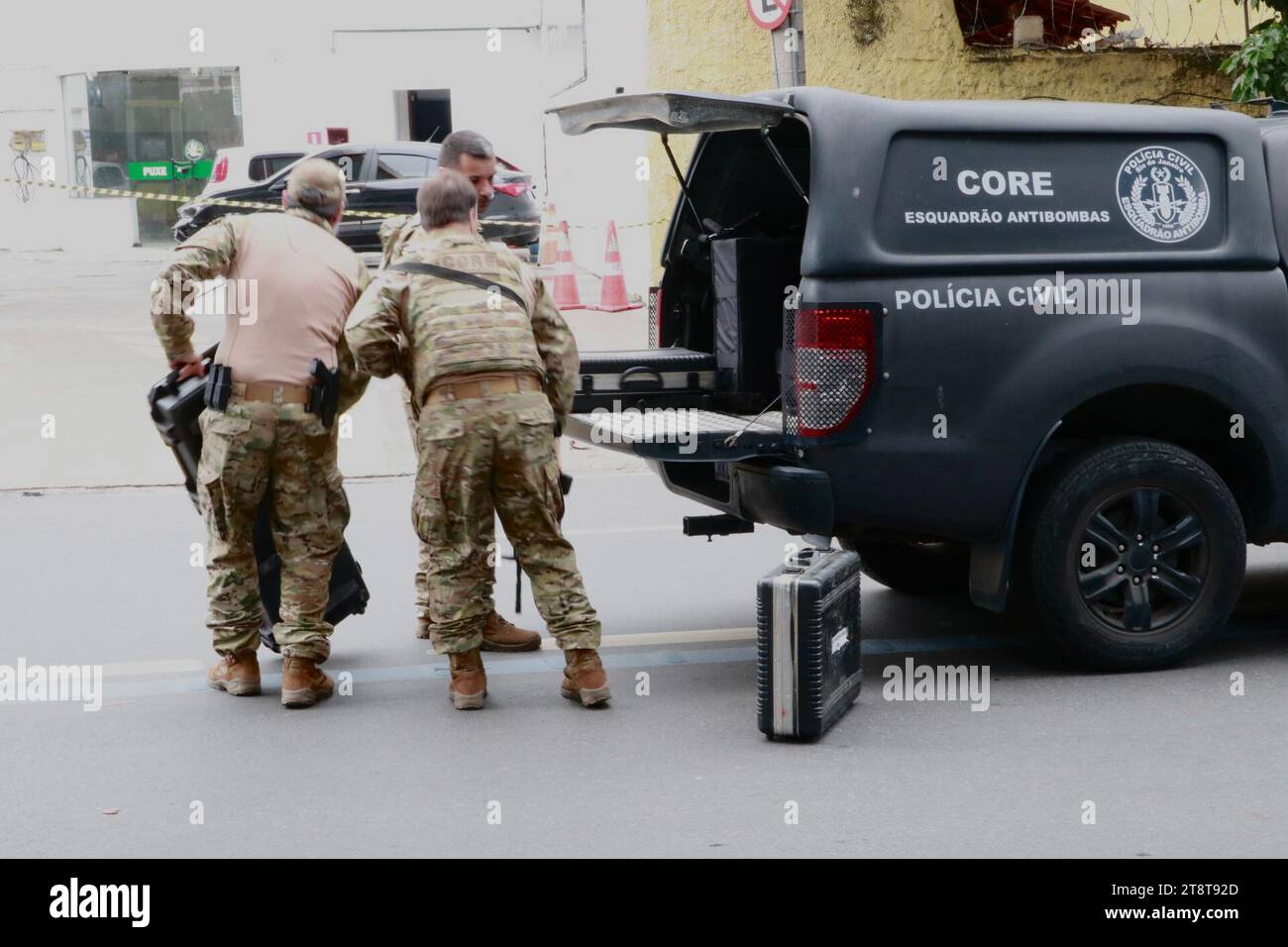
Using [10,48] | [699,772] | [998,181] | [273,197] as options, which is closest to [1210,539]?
[998,181]

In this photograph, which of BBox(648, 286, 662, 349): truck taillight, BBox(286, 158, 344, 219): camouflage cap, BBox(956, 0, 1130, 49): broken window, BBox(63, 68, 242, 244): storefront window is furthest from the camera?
BBox(63, 68, 242, 244): storefront window

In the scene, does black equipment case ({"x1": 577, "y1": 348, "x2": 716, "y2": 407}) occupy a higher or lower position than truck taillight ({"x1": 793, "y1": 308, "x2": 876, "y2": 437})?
lower

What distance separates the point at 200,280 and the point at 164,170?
1051 inches

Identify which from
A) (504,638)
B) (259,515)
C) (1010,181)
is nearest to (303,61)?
(504,638)

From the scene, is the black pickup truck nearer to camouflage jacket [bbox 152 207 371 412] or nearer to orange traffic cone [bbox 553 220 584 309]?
camouflage jacket [bbox 152 207 371 412]

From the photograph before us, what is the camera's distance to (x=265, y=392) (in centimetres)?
588

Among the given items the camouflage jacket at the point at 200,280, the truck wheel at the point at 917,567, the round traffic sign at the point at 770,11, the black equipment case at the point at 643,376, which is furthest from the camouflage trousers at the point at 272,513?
the round traffic sign at the point at 770,11

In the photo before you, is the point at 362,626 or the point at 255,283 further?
the point at 362,626

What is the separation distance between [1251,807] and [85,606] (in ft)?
16.4

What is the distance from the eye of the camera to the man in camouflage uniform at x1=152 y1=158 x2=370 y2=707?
5.88 meters

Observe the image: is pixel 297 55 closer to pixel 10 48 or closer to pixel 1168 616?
pixel 10 48

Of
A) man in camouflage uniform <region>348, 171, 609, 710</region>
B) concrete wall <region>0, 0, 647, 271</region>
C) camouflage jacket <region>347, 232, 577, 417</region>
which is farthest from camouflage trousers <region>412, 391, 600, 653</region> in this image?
concrete wall <region>0, 0, 647, 271</region>

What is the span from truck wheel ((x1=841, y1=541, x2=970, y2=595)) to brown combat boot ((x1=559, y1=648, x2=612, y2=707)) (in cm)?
187

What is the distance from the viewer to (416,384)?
5.79 metres
